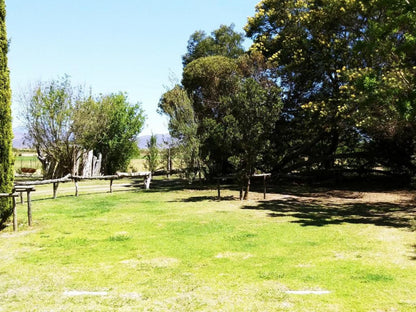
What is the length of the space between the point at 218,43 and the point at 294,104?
1874cm

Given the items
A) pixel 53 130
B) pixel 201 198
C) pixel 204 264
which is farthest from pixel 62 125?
pixel 204 264

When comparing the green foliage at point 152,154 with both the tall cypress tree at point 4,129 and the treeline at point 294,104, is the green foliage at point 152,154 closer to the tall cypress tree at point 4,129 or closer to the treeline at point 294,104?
the treeline at point 294,104

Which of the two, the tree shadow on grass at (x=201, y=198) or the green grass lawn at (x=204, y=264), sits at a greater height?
the tree shadow on grass at (x=201, y=198)

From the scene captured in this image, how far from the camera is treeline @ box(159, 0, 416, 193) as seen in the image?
52.7ft

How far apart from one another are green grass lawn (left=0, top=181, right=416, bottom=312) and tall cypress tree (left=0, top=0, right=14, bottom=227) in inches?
35.0

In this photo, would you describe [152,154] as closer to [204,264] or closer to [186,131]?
[186,131]

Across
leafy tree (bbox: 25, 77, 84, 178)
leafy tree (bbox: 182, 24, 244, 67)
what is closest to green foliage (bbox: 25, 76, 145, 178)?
leafy tree (bbox: 25, 77, 84, 178)

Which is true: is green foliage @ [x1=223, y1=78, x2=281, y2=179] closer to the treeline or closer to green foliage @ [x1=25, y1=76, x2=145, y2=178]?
the treeline

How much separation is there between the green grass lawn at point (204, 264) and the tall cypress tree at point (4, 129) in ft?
2.91

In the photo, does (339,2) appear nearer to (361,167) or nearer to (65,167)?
(361,167)

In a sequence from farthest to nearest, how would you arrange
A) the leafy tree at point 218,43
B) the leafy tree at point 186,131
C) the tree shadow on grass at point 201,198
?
the leafy tree at point 218,43
the leafy tree at point 186,131
the tree shadow on grass at point 201,198

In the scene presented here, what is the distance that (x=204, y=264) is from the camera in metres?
6.89

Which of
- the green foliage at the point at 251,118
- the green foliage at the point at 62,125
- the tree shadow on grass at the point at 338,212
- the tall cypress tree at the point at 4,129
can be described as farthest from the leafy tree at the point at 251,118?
the green foliage at the point at 62,125

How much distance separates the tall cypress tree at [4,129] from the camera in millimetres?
10156
